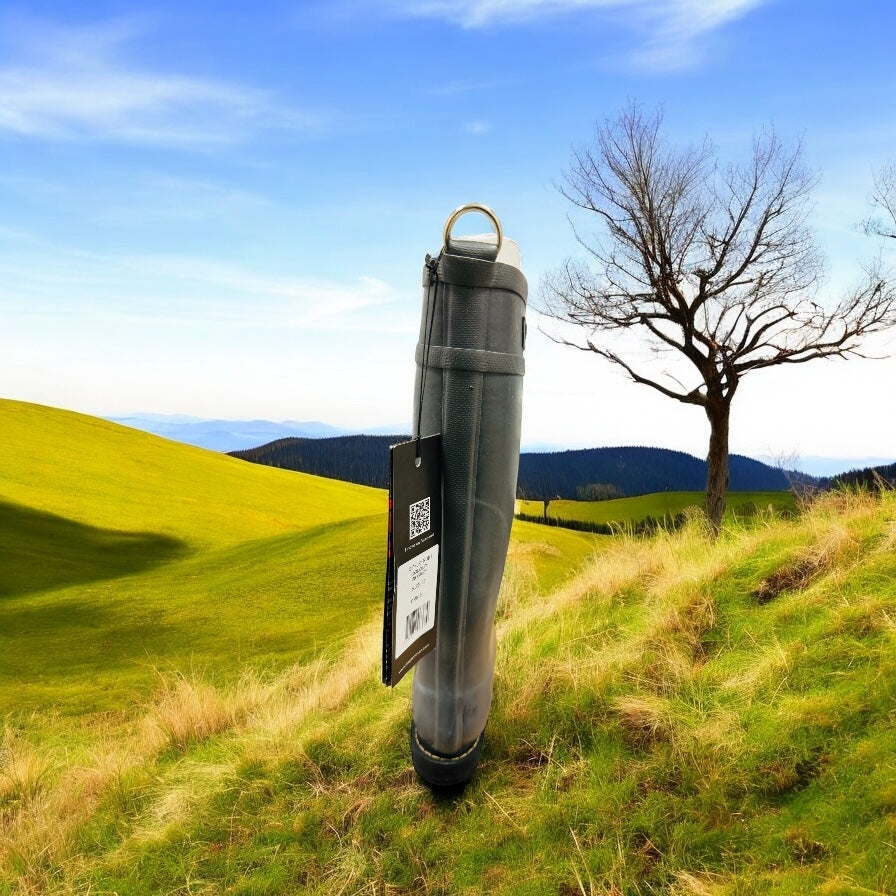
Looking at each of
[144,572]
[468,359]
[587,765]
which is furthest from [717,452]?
[144,572]

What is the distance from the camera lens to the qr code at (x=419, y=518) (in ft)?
8.57

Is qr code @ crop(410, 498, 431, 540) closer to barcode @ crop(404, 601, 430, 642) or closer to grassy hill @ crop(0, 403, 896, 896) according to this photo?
barcode @ crop(404, 601, 430, 642)

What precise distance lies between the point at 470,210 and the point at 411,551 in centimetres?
141

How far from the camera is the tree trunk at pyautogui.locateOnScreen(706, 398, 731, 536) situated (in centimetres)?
1168

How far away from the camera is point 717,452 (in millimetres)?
11734

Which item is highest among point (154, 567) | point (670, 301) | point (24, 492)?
point (670, 301)

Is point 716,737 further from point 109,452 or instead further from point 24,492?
point 109,452

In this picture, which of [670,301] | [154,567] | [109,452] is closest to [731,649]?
[670,301]

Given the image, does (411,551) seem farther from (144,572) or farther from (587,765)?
(144,572)

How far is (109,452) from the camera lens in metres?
28.5

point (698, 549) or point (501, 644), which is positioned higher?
point (698, 549)

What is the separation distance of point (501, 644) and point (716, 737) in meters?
2.03

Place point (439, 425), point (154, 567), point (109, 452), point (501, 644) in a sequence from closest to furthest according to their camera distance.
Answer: point (439, 425)
point (501, 644)
point (154, 567)
point (109, 452)

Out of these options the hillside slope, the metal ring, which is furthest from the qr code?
the hillside slope
